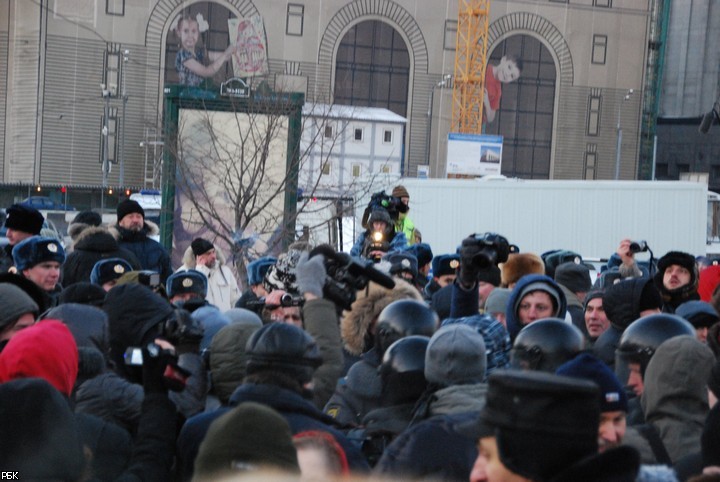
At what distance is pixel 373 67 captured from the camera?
63.0 m

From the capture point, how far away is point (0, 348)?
5.76m

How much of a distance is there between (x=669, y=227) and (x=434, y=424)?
2584 cm

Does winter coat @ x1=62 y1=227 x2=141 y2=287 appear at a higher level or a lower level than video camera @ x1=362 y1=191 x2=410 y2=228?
lower

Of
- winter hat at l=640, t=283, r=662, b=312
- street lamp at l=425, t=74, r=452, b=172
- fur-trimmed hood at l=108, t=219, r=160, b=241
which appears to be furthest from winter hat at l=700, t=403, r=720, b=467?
street lamp at l=425, t=74, r=452, b=172

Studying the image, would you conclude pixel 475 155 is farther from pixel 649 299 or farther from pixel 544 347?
pixel 544 347

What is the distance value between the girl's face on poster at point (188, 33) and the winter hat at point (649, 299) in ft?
176

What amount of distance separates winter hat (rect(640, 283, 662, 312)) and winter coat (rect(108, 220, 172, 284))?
4980mm

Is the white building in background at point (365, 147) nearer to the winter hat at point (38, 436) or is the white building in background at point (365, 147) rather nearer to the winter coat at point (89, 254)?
the winter coat at point (89, 254)

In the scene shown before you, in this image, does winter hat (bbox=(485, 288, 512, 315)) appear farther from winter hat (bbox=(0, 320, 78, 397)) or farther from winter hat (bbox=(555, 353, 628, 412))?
winter hat (bbox=(0, 320, 78, 397))

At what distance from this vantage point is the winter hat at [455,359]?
5.01 metres

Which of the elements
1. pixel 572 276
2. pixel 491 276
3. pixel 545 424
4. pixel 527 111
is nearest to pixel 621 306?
pixel 491 276

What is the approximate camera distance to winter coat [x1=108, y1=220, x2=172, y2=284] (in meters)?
11.3

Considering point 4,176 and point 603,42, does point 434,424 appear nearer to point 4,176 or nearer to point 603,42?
point 4,176

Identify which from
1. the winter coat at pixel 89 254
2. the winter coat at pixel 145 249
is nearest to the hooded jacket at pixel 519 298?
the winter coat at pixel 89 254
